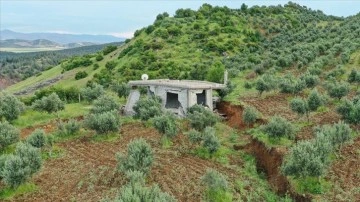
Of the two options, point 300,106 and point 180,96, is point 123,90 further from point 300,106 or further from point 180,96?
point 300,106

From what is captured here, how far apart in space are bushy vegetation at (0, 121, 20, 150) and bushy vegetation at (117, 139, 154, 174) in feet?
29.8

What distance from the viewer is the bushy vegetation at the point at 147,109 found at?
3722cm

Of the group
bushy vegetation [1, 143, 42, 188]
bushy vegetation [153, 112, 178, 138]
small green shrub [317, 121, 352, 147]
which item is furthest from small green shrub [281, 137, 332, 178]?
bushy vegetation [1, 143, 42, 188]

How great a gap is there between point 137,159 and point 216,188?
4.73m

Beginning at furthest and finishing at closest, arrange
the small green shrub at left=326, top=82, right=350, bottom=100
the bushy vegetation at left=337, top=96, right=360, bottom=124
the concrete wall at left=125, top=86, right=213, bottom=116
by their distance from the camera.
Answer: the concrete wall at left=125, top=86, right=213, bottom=116
the small green shrub at left=326, top=82, right=350, bottom=100
the bushy vegetation at left=337, top=96, right=360, bottom=124

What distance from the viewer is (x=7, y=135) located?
97.9 ft

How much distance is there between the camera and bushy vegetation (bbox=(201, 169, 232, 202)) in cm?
2219

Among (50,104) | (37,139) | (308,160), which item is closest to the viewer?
(308,160)

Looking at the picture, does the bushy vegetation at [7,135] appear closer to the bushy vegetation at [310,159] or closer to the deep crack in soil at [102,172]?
the deep crack in soil at [102,172]

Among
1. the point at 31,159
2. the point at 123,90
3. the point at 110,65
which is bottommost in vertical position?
the point at 31,159

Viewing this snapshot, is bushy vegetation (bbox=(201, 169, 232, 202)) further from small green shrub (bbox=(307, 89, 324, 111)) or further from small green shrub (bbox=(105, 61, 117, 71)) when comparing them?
small green shrub (bbox=(105, 61, 117, 71))

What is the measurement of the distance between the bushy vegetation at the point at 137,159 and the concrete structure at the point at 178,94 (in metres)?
16.6

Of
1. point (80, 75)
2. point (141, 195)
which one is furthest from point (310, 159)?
point (80, 75)

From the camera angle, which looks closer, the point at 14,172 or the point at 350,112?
the point at 14,172
